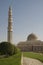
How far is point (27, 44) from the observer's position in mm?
46062

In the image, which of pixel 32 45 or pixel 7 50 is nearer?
pixel 7 50

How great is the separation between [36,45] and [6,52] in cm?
2812

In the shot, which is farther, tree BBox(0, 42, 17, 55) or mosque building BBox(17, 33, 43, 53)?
mosque building BBox(17, 33, 43, 53)

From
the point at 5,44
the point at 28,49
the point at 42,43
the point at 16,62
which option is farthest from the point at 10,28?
the point at 16,62


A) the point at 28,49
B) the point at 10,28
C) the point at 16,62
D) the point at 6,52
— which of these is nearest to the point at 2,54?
the point at 6,52

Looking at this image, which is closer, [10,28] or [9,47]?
[9,47]

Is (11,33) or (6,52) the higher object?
(11,33)

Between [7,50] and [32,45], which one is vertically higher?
[7,50]

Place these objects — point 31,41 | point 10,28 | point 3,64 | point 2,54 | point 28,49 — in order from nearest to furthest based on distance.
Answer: point 3,64, point 2,54, point 10,28, point 28,49, point 31,41

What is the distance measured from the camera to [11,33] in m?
36.5

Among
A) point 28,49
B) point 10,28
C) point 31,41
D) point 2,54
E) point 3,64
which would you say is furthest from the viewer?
point 31,41

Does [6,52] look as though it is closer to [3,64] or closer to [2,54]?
[2,54]

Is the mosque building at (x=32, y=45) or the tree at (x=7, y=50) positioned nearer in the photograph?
the tree at (x=7, y=50)

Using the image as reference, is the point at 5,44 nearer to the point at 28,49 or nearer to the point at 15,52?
the point at 15,52
